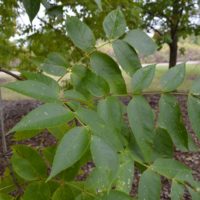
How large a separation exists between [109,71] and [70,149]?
0.25 meters

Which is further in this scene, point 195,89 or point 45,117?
point 195,89

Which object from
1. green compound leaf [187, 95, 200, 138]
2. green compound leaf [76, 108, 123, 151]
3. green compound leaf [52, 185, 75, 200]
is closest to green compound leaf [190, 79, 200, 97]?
green compound leaf [187, 95, 200, 138]

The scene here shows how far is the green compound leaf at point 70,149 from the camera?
0.55m

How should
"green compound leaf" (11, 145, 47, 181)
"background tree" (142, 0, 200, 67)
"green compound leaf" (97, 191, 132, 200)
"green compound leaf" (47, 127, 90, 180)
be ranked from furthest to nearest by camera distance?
"background tree" (142, 0, 200, 67) → "green compound leaf" (11, 145, 47, 181) → "green compound leaf" (97, 191, 132, 200) → "green compound leaf" (47, 127, 90, 180)

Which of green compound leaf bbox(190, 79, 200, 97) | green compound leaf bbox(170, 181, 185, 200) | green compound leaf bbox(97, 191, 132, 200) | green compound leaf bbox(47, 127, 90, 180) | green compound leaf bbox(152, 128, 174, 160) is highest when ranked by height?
green compound leaf bbox(190, 79, 200, 97)

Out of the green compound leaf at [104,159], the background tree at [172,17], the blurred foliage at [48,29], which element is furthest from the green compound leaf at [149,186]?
the background tree at [172,17]

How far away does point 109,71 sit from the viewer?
2.53ft

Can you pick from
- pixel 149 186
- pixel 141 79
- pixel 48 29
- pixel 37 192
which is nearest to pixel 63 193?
pixel 37 192

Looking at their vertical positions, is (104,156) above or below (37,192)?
above

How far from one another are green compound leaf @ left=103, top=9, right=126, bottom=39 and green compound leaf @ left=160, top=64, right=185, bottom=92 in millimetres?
139

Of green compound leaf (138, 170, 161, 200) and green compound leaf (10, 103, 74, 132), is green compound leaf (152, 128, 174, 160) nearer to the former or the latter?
green compound leaf (138, 170, 161, 200)

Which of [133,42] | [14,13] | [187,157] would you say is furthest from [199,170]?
[133,42]

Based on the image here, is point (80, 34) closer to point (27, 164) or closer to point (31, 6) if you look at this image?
point (31, 6)

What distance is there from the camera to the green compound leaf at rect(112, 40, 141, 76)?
780 millimetres
